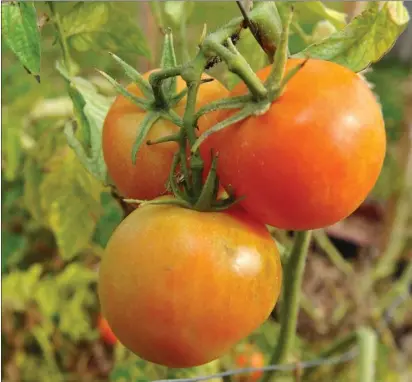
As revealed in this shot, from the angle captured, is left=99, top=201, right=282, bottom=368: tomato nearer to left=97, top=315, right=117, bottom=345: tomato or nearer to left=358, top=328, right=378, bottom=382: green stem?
left=358, top=328, right=378, bottom=382: green stem

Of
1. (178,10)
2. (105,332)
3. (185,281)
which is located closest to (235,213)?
(185,281)

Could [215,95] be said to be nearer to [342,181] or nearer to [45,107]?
[342,181]

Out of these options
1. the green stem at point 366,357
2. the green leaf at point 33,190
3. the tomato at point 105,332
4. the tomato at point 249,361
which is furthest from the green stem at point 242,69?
the tomato at point 105,332

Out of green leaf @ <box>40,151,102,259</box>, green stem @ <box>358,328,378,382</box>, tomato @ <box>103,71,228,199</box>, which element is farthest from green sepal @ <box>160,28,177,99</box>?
green stem @ <box>358,328,378,382</box>

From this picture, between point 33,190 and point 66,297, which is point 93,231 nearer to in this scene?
point 33,190

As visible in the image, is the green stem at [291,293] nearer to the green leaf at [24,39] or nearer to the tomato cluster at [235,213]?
the tomato cluster at [235,213]
